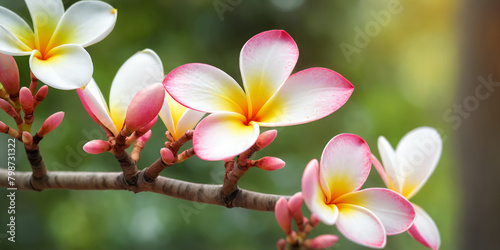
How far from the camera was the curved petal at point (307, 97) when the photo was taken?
0.69 feet

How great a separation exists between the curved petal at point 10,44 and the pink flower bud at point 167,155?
0.08 meters

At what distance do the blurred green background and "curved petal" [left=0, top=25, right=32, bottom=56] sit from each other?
460 millimetres

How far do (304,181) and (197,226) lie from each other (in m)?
0.83

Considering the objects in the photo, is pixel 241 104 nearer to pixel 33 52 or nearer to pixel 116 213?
pixel 33 52

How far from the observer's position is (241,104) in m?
0.23

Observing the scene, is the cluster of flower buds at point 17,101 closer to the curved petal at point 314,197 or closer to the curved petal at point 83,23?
the curved petal at point 83,23

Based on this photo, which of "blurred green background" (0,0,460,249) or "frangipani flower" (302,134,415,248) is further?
"blurred green background" (0,0,460,249)

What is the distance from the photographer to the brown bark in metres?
0.92

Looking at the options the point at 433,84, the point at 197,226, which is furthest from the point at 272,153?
the point at 433,84

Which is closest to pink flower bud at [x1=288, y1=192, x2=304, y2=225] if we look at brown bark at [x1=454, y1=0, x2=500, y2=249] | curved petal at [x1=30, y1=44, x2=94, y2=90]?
curved petal at [x1=30, y1=44, x2=94, y2=90]

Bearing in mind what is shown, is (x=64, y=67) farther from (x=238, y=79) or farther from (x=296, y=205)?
(x=238, y=79)

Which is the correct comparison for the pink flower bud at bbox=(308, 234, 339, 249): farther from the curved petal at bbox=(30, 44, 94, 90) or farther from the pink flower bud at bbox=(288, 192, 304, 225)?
the curved petal at bbox=(30, 44, 94, 90)

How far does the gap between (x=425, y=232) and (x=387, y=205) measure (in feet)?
0.15

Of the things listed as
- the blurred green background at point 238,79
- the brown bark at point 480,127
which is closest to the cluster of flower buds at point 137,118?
the blurred green background at point 238,79
